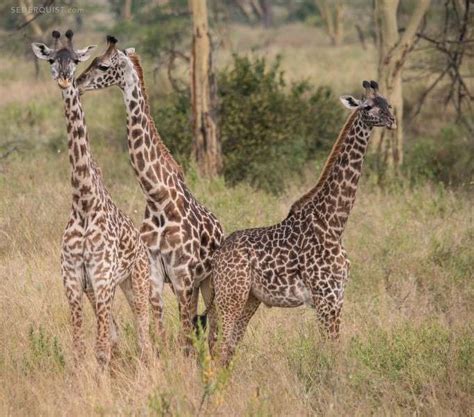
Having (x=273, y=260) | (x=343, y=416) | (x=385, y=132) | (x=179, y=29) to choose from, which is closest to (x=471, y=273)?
(x=273, y=260)

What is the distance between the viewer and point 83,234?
630 cm

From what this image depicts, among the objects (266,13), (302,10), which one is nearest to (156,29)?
(266,13)

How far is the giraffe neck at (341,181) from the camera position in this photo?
6.93m

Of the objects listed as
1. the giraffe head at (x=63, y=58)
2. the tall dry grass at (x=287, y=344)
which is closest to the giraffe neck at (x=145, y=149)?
the giraffe head at (x=63, y=58)

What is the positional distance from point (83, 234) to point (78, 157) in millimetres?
461

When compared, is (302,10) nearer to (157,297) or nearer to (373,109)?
(373,109)

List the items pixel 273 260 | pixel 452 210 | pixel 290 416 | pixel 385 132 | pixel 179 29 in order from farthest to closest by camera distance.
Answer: pixel 179 29, pixel 385 132, pixel 452 210, pixel 273 260, pixel 290 416

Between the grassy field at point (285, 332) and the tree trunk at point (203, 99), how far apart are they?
1.38 metres

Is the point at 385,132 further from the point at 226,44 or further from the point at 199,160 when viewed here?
the point at 226,44

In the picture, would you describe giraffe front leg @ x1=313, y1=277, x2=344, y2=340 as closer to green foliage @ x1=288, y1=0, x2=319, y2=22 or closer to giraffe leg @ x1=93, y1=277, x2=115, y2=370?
giraffe leg @ x1=93, y1=277, x2=115, y2=370

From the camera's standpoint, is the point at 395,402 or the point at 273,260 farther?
the point at 273,260

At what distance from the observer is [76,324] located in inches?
250

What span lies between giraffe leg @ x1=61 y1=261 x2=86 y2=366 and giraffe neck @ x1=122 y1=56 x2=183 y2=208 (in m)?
0.87

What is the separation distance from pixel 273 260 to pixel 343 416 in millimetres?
1279
